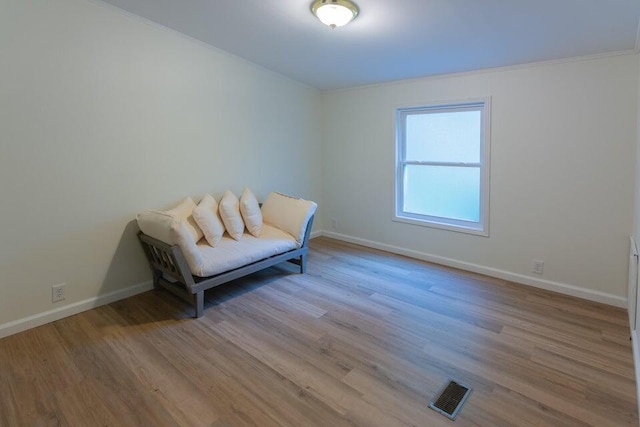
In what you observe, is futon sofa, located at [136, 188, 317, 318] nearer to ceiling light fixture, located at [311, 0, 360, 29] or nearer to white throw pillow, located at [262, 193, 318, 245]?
white throw pillow, located at [262, 193, 318, 245]

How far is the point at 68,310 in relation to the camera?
8.60 feet

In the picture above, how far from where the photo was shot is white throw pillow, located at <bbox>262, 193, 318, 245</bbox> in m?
3.54

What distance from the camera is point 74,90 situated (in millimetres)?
2506

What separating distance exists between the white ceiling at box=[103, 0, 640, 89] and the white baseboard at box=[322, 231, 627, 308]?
208 centimetres

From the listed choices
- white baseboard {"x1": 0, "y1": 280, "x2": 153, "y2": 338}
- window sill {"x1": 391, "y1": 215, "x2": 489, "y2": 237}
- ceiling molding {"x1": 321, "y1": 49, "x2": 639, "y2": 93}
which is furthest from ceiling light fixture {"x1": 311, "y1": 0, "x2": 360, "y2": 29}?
white baseboard {"x1": 0, "y1": 280, "x2": 153, "y2": 338}

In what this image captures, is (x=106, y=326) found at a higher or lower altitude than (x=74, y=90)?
lower

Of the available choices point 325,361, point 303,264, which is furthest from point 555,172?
point 325,361

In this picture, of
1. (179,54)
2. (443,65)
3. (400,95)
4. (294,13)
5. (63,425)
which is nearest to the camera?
(63,425)

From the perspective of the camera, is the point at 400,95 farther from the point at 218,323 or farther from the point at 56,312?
the point at 56,312

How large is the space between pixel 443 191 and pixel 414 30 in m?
1.97

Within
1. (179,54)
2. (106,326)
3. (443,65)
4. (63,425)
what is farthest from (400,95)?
(63,425)

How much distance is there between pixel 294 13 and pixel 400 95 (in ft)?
6.51

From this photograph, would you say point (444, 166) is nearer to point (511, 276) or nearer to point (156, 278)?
point (511, 276)

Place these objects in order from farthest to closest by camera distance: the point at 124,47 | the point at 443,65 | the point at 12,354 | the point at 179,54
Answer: the point at 443,65 → the point at 179,54 → the point at 124,47 → the point at 12,354
